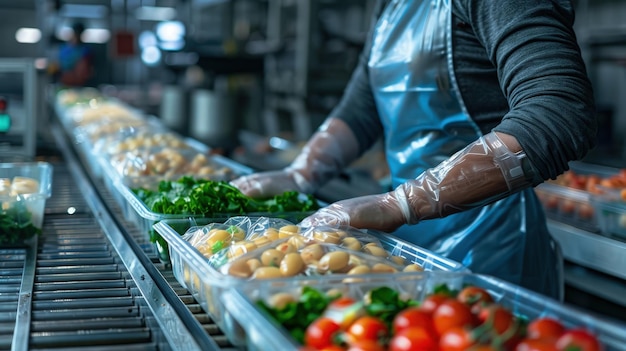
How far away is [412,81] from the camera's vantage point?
2324 mm

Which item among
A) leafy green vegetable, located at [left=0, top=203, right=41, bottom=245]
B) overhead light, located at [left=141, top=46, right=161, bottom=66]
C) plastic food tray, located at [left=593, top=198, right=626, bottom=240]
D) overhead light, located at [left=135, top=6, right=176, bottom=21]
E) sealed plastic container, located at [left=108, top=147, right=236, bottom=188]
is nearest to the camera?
leafy green vegetable, located at [left=0, top=203, right=41, bottom=245]

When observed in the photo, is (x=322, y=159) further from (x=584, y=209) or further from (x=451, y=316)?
(x=451, y=316)

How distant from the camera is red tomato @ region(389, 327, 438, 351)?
1.06 m

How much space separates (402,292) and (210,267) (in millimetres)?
349

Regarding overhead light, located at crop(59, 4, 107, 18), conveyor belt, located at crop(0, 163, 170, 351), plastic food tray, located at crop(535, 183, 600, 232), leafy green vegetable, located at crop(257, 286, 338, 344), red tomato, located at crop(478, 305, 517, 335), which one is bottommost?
plastic food tray, located at crop(535, 183, 600, 232)

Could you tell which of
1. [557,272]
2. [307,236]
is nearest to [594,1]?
[557,272]

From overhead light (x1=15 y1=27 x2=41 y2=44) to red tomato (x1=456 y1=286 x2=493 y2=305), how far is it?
4.15 m

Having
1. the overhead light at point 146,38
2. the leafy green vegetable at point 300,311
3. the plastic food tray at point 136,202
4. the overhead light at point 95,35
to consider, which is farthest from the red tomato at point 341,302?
the overhead light at point 146,38

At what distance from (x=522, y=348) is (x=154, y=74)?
65.6 ft

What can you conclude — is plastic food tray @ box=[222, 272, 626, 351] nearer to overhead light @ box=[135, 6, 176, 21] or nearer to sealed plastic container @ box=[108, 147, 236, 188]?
sealed plastic container @ box=[108, 147, 236, 188]

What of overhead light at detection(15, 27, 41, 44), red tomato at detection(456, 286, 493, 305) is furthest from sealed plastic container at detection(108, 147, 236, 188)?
overhead light at detection(15, 27, 41, 44)

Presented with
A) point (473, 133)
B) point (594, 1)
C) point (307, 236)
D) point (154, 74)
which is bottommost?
point (154, 74)

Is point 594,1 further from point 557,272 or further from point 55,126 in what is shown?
point 557,272

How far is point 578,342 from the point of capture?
1.05m
